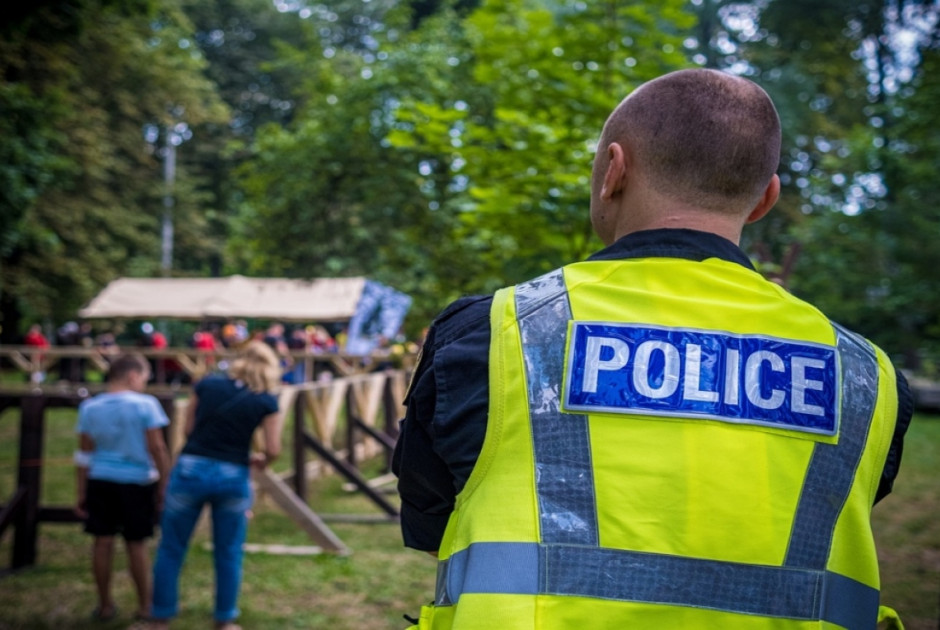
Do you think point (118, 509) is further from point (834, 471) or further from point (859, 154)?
point (859, 154)

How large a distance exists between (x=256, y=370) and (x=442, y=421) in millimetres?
4021

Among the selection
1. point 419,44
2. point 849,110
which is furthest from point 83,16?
point 849,110

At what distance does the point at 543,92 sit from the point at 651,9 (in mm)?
724

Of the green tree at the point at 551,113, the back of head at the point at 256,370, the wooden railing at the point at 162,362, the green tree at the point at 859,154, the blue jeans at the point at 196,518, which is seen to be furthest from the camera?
the wooden railing at the point at 162,362

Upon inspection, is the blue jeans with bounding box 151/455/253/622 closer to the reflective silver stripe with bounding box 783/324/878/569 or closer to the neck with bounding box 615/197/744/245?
the neck with bounding box 615/197/744/245

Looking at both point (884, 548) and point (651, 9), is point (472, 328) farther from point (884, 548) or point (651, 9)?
point (884, 548)

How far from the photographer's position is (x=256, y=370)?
5.21 metres

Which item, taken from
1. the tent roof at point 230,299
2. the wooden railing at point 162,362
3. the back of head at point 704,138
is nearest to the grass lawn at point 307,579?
the back of head at point 704,138

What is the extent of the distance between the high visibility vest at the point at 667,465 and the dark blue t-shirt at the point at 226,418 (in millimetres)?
3780

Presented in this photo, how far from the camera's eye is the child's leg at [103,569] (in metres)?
5.29

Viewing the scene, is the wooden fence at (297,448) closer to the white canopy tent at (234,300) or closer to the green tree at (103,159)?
the white canopy tent at (234,300)

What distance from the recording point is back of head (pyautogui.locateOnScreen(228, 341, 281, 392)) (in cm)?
521

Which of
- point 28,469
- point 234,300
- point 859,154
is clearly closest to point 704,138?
point 28,469

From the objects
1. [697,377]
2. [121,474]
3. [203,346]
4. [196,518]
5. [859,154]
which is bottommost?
[196,518]
